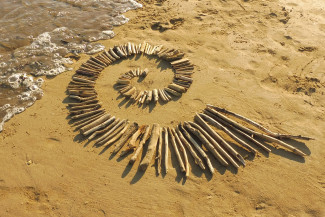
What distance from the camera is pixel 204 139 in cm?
648

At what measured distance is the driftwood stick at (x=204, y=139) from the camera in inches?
240

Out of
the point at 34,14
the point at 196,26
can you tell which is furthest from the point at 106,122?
the point at 34,14

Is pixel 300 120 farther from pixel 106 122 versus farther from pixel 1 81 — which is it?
pixel 1 81

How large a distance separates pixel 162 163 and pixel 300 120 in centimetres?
467

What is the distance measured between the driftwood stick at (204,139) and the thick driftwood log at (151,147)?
940 mm

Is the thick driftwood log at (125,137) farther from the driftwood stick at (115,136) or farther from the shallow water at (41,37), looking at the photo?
the shallow water at (41,37)

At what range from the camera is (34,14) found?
12500mm

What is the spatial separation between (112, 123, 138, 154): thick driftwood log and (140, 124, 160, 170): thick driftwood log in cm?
58

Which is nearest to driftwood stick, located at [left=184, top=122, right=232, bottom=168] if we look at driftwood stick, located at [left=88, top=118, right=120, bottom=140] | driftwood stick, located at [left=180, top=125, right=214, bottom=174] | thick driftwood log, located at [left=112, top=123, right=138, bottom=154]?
driftwood stick, located at [left=180, top=125, right=214, bottom=174]

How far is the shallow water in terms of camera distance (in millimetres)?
8523

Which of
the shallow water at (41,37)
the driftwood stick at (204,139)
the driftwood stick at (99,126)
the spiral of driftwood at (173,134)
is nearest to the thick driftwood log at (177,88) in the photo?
the spiral of driftwood at (173,134)

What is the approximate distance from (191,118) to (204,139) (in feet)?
3.64

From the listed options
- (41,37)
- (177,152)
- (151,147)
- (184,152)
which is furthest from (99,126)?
(41,37)

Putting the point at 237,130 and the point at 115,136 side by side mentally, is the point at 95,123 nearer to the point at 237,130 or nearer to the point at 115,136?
the point at 115,136
